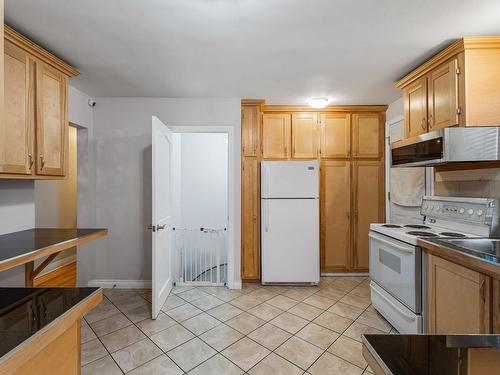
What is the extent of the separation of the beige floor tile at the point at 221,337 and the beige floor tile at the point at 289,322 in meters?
0.40

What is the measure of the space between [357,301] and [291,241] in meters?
0.97

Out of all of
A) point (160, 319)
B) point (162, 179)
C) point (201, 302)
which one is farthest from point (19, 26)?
point (201, 302)

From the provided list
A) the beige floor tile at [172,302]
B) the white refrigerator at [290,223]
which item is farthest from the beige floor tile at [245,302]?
the beige floor tile at [172,302]

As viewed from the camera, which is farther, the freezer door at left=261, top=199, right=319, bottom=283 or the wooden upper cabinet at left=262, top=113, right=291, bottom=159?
the wooden upper cabinet at left=262, top=113, right=291, bottom=159

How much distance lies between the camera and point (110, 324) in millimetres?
2332

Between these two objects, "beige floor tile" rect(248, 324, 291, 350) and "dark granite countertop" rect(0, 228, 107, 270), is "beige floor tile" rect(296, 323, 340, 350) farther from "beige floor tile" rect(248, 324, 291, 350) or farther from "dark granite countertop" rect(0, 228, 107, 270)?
"dark granite countertop" rect(0, 228, 107, 270)

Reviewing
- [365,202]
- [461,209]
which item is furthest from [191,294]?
[461,209]

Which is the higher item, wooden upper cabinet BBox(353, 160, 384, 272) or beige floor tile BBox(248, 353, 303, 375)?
wooden upper cabinet BBox(353, 160, 384, 272)

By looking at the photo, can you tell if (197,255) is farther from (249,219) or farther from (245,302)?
(245,302)

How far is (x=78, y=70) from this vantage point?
237cm

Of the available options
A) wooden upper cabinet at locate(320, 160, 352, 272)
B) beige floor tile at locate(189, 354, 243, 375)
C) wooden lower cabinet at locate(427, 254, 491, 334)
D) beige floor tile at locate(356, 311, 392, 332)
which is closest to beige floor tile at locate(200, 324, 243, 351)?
beige floor tile at locate(189, 354, 243, 375)

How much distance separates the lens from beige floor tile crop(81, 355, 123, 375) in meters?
1.72

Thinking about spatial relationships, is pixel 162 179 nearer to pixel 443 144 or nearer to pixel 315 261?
pixel 315 261

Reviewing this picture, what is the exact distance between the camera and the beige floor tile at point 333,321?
7.48 feet
